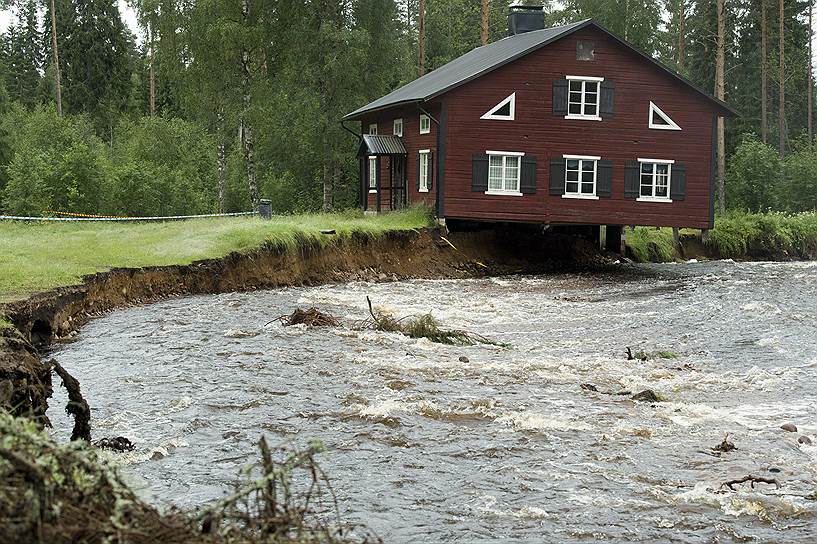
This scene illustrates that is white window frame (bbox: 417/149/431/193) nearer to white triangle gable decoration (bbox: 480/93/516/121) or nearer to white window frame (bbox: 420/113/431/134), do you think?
white window frame (bbox: 420/113/431/134)

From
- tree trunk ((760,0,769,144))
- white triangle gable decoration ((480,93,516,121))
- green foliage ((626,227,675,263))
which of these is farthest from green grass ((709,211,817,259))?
tree trunk ((760,0,769,144))

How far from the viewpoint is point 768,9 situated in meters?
64.4

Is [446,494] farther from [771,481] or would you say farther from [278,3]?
[278,3]

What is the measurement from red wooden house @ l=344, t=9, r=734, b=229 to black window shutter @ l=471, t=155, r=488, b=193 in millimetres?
34

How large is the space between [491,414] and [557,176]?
22.7 m

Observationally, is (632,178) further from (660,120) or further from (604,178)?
(660,120)

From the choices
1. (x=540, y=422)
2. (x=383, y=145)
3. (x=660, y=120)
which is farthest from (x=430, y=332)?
(x=383, y=145)

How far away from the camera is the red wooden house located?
33.1m

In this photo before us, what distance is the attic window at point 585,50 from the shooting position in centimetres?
3334

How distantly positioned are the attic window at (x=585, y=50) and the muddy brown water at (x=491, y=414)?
1450cm

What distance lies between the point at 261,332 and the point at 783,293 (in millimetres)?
13675

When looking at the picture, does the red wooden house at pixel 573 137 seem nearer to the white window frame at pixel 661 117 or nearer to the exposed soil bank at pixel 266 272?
the white window frame at pixel 661 117

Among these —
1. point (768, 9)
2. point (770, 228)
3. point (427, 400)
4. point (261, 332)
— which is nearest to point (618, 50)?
point (770, 228)

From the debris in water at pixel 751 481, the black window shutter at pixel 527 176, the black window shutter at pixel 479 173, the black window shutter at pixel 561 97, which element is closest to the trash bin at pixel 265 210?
the black window shutter at pixel 479 173
